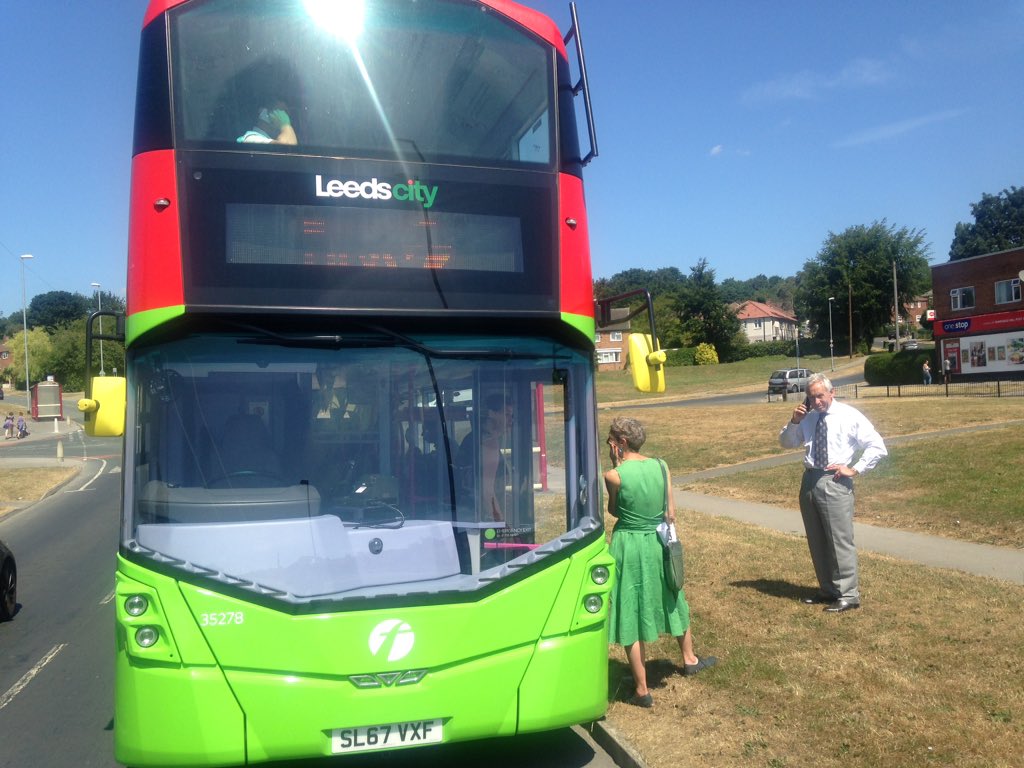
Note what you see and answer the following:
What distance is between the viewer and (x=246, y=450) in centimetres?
454

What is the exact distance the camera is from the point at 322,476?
4.61 metres

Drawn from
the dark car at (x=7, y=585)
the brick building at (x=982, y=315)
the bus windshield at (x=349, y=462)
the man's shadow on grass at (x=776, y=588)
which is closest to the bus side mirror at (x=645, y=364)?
the bus windshield at (x=349, y=462)

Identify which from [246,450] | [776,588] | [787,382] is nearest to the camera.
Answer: [246,450]

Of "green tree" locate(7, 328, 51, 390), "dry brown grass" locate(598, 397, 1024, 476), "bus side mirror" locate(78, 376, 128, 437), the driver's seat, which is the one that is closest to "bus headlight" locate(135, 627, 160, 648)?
the driver's seat

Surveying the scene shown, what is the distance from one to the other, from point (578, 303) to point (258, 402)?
1.75m

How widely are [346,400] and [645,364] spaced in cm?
175

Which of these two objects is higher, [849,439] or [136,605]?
[849,439]

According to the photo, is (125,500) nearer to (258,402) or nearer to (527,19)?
(258,402)

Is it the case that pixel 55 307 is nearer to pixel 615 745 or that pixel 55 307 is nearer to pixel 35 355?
pixel 35 355

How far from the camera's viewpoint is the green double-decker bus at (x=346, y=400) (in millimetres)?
4066

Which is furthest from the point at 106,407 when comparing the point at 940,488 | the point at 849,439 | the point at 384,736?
the point at 940,488

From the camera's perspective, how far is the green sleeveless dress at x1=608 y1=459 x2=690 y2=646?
18.0 feet

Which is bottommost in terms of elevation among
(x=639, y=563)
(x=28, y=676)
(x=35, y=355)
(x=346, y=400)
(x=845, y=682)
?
(x=28, y=676)

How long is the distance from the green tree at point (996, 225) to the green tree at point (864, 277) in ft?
41.1
